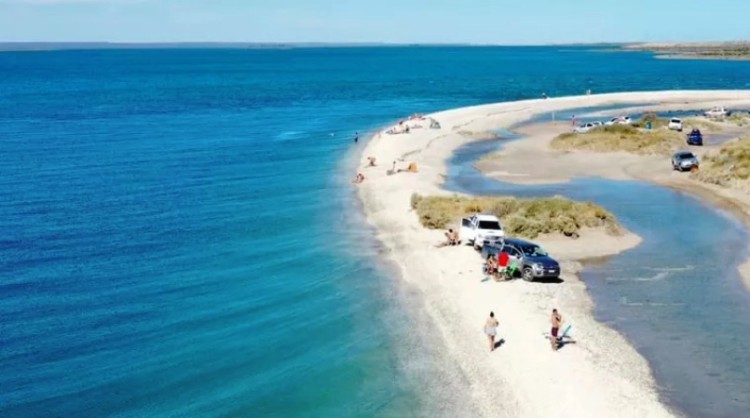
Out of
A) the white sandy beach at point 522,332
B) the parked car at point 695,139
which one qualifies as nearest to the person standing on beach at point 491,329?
the white sandy beach at point 522,332

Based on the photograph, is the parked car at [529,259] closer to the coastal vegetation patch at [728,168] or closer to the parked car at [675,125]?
the coastal vegetation patch at [728,168]

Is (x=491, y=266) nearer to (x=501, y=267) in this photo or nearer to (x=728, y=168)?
(x=501, y=267)

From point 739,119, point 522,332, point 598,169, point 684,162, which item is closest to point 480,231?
point 522,332

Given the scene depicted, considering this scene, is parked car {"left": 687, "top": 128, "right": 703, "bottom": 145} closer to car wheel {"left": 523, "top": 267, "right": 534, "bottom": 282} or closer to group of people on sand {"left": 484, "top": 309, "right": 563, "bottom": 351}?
car wheel {"left": 523, "top": 267, "right": 534, "bottom": 282}

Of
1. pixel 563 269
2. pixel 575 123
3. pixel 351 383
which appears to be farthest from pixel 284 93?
pixel 351 383

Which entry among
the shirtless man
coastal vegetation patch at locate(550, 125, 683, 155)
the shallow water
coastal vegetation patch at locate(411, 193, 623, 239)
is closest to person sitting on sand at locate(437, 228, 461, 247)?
coastal vegetation patch at locate(411, 193, 623, 239)
